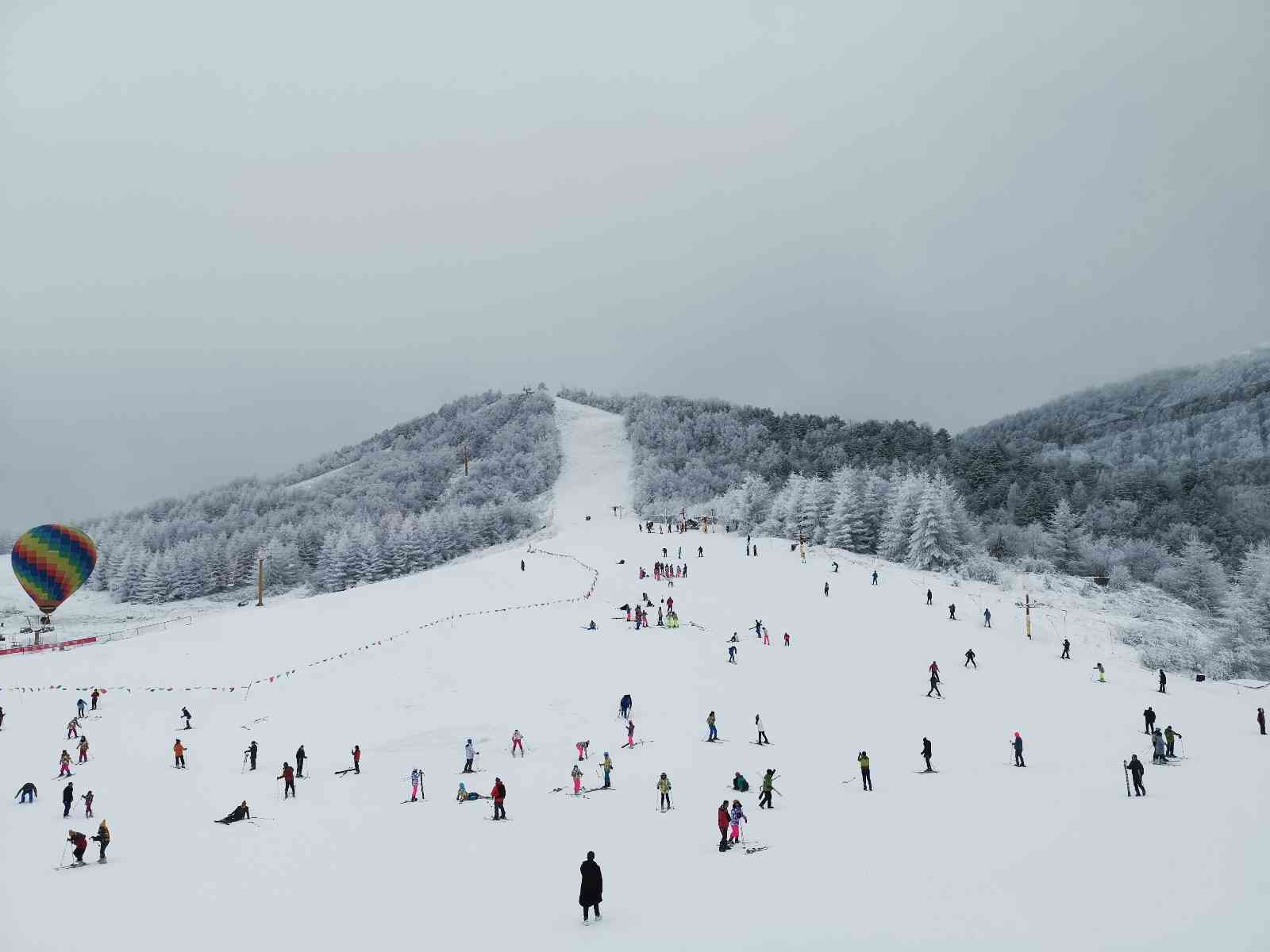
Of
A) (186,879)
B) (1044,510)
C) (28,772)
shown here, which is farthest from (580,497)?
(186,879)

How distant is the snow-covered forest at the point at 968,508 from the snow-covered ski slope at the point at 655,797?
589 inches

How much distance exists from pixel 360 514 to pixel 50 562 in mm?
46930

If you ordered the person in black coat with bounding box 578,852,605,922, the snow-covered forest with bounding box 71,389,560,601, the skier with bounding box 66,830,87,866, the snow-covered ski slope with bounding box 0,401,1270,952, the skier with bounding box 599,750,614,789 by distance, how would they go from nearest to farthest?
1. the person in black coat with bounding box 578,852,605,922
2. the snow-covered ski slope with bounding box 0,401,1270,952
3. the skier with bounding box 66,830,87,866
4. the skier with bounding box 599,750,614,789
5. the snow-covered forest with bounding box 71,389,560,601

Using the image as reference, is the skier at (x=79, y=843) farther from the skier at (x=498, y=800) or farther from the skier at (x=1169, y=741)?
the skier at (x=1169, y=741)

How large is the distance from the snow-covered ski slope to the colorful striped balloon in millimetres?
18104

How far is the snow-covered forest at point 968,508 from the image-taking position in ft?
178

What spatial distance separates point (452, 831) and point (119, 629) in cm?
6138

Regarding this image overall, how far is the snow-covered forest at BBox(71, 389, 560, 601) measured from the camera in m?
84.1

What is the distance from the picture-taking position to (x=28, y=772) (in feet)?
80.4

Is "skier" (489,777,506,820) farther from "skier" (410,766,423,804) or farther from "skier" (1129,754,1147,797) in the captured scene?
"skier" (1129,754,1147,797)

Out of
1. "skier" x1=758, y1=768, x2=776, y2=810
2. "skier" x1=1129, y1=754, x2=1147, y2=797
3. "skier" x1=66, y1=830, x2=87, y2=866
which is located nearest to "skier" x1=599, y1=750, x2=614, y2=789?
"skier" x1=758, y1=768, x2=776, y2=810

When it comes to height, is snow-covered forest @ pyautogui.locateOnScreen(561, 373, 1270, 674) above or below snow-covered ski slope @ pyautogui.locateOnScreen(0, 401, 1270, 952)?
above

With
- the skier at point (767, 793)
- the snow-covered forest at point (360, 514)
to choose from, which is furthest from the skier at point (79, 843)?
the snow-covered forest at point (360, 514)

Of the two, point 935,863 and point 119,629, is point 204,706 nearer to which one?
point 935,863
